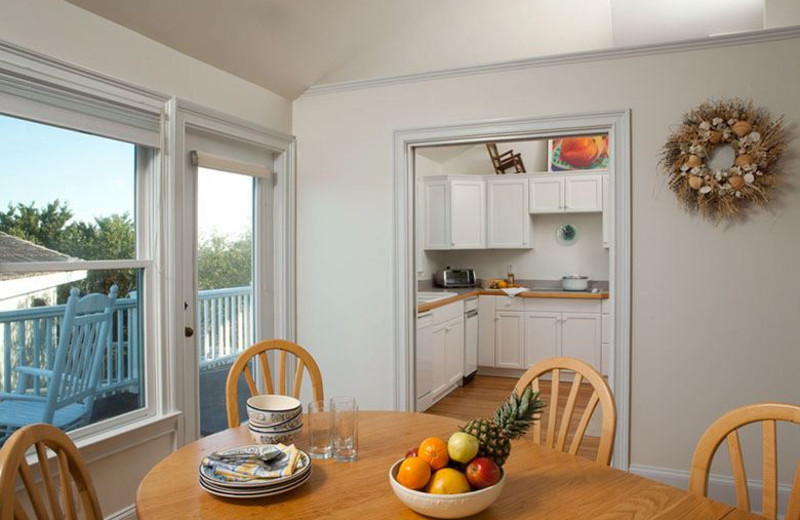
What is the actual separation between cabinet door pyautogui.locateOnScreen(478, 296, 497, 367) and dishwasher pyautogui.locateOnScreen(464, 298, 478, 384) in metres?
0.10

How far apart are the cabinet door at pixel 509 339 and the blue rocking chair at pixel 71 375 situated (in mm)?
→ 4059

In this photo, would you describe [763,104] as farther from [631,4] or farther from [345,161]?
[345,161]

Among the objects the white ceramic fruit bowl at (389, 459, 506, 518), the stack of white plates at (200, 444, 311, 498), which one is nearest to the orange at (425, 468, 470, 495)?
the white ceramic fruit bowl at (389, 459, 506, 518)

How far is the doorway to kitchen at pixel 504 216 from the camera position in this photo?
308cm

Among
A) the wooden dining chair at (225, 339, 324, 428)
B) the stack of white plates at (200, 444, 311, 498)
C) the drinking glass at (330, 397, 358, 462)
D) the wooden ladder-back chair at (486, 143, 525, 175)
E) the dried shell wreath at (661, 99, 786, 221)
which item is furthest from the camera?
the wooden ladder-back chair at (486, 143, 525, 175)

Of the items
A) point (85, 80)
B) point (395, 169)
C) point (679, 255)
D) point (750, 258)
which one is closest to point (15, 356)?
point (85, 80)

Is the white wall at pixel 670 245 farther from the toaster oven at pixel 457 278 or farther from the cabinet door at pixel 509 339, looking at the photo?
the toaster oven at pixel 457 278

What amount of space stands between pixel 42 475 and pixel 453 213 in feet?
16.5

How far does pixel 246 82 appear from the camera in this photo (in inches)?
131

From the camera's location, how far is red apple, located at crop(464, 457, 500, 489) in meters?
1.22

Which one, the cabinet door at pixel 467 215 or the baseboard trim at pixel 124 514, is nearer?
the baseboard trim at pixel 124 514

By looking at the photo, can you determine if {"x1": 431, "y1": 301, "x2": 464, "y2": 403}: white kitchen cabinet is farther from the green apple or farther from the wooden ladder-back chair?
the green apple

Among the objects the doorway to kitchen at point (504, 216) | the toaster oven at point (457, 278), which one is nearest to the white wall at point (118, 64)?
the doorway to kitchen at point (504, 216)

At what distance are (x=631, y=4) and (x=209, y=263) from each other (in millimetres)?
2675
